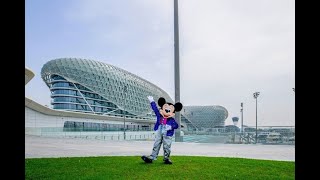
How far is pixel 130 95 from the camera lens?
105 metres

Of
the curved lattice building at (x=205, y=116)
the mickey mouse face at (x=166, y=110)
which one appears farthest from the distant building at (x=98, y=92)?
the mickey mouse face at (x=166, y=110)

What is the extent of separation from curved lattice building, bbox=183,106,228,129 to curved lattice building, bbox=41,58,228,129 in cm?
2922

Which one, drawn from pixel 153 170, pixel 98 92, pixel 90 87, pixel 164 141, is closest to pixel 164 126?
pixel 164 141

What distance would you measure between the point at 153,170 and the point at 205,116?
129624mm

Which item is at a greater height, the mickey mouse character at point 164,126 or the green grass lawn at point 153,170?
the mickey mouse character at point 164,126

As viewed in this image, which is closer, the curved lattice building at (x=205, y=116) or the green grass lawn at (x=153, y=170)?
the green grass lawn at (x=153, y=170)

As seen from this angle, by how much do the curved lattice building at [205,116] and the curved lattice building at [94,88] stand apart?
29.2 metres

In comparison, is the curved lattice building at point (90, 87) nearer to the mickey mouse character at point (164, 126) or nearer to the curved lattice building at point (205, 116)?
the curved lattice building at point (205, 116)

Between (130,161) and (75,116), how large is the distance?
1833 inches

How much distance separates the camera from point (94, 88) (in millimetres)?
89000

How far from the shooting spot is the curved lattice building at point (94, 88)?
271ft

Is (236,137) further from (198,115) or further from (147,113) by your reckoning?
(198,115)

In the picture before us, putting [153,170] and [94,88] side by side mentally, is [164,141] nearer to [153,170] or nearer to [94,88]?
[153,170]
